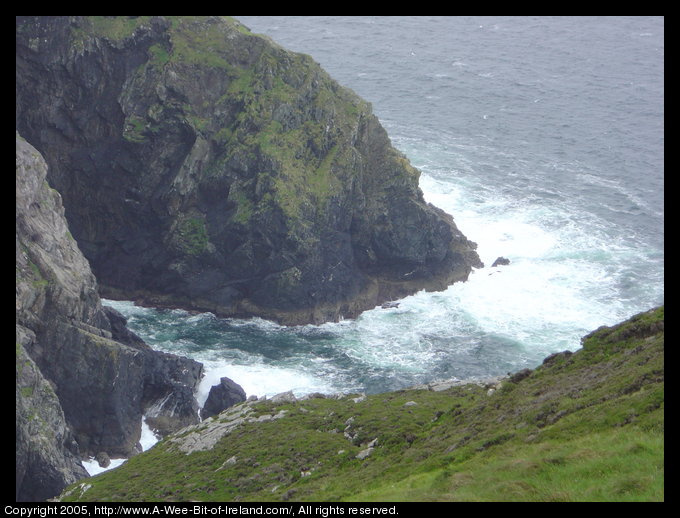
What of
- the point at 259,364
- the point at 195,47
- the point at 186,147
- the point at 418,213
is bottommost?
the point at 259,364

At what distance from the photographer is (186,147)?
10169cm

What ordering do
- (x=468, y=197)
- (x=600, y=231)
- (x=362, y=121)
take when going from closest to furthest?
(x=362, y=121), (x=600, y=231), (x=468, y=197)

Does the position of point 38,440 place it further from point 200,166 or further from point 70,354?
point 200,166

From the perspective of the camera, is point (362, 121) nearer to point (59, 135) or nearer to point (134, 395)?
point (59, 135)

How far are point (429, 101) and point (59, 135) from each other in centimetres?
7561

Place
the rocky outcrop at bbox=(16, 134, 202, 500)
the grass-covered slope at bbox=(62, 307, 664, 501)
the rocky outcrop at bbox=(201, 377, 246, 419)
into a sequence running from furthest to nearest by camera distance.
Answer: the rocky outcrop at bbox=(201, 377, 246, 419), the rocky outcrop at bbox=(16, 134, 202, 500), the grass-covered slope at bbox=(62, 307, 664, 501)

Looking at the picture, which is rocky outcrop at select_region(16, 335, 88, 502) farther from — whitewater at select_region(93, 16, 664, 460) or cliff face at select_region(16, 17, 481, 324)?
cliff face at select_region(16, 17, 481, 324)

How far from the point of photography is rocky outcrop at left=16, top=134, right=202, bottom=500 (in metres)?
71.8

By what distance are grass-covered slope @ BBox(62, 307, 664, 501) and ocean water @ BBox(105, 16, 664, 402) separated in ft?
86.9

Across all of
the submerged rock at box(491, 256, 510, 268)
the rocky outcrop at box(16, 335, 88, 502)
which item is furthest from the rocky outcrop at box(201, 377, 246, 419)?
the submerged rock at box(491, 256, 510, 268)

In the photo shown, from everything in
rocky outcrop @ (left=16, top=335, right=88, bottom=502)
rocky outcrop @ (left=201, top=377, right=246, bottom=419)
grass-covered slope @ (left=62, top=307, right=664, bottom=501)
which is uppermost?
grass-covered slope @ (left=62, top=307, right=664, bottom=501)

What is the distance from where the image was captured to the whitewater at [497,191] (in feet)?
306

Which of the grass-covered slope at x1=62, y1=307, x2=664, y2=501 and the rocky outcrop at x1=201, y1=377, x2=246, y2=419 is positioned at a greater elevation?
the grass-covered slope at x1=62, y1=307, x2=664, y2=501
